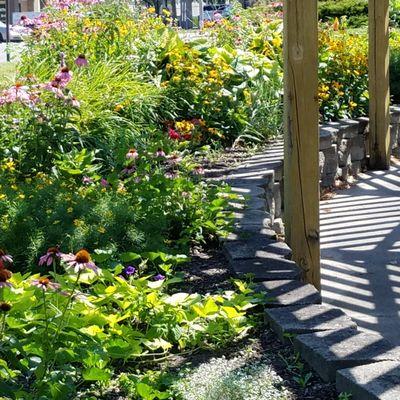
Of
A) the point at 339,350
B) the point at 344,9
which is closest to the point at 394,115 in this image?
the point at 339,350

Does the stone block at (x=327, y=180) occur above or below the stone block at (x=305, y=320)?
below

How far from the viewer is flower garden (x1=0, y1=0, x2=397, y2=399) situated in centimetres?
331

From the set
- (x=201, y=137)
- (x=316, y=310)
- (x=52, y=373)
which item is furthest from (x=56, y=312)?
(x=201, y=137)

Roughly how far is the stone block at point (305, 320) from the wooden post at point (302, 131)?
3.85 ft

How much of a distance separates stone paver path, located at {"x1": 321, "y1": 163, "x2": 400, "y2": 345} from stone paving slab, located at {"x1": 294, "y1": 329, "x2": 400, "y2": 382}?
1.31 m

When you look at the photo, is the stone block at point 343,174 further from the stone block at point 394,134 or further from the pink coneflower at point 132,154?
the pink coneflower at point 132,154

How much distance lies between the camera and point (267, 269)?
4.58 m

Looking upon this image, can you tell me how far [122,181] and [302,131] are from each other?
1436 millimetres

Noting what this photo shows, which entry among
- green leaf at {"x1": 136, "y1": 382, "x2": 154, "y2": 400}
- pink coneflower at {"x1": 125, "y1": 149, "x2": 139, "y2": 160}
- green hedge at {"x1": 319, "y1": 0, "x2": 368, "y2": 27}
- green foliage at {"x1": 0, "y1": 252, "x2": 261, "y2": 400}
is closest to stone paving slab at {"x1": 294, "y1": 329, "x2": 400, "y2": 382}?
green foliage at {"x1": 0, "y1": 252, "x2": 261, "y2": 400}

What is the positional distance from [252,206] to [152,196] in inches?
35.2

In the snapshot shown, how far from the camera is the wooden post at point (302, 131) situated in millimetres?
5031

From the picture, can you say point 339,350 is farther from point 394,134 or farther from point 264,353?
point 394,134

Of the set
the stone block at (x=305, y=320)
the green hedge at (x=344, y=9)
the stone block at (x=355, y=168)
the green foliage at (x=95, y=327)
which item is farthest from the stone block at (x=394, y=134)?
the green hedge at (x=344, y=9)

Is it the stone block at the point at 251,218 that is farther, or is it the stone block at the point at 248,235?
the stone block at the point at 251,218
